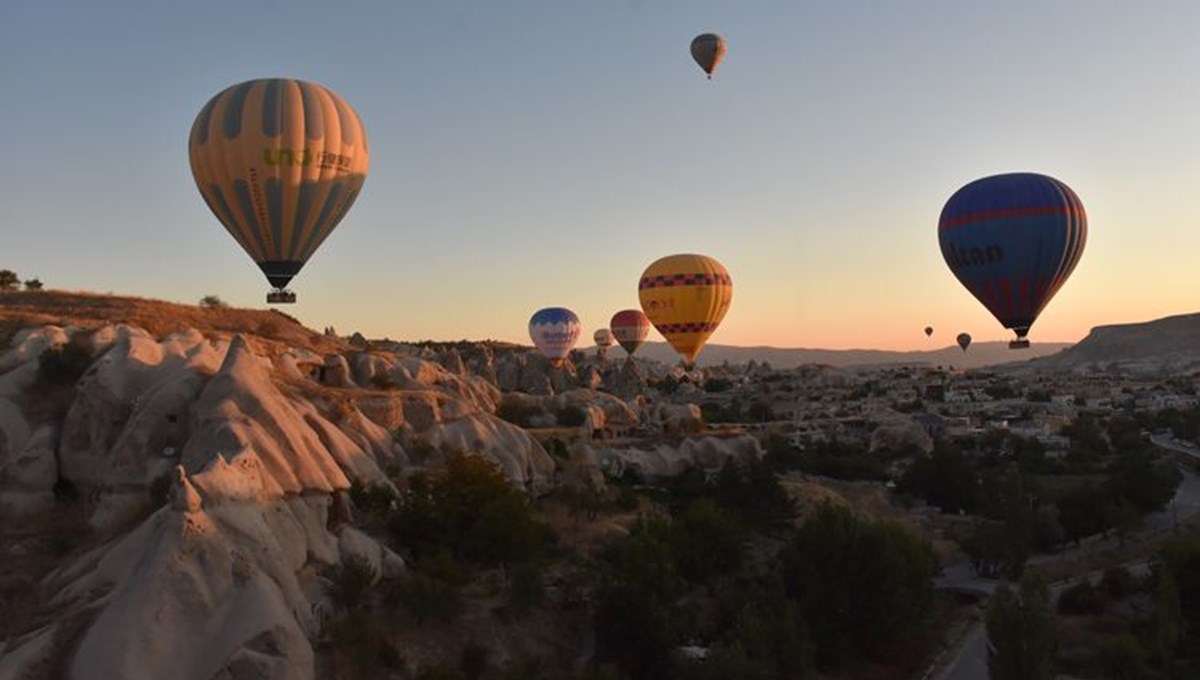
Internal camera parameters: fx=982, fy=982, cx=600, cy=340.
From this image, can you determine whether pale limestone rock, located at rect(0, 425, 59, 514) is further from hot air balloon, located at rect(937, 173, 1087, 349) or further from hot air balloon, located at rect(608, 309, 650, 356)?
hot air balloon, located at rect(608, 309, 650, 356)

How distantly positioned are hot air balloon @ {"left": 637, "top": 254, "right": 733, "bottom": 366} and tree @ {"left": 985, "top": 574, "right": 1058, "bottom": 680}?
48614 mm

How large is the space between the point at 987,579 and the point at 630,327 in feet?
263

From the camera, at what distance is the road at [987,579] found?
1147 inches

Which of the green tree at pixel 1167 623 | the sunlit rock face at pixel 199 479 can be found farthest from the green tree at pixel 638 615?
the green tree at pixel 1167 623

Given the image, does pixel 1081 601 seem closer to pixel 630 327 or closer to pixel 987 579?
pixel 987 579

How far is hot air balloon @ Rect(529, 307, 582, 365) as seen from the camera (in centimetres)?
11169

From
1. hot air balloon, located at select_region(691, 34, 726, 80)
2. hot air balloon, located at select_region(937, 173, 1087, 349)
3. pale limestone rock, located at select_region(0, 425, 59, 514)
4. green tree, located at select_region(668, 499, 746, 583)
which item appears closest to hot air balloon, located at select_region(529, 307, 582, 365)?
hot air balloon, located at select_region(691, 34, 726, 80)

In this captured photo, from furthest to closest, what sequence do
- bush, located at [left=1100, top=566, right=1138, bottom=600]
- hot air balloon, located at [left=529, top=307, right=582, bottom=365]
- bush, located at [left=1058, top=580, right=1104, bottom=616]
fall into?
hot air balloon, located at [left=529, top=307, right=582, bottom=365], bush, located at [left=1100, top=566, right=1138, bottom=600], bush, located at [left=1058, top=580, right=1104, bottom=616]

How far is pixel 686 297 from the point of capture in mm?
72938

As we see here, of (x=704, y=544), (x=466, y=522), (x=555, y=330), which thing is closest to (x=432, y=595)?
(x=466, y=522)

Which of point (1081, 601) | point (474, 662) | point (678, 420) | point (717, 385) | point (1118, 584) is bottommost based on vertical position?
point (1081, 601)

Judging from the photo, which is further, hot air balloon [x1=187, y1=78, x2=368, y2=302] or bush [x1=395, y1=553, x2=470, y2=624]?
hot air balloon [x1=187, y1=78, x2=368, y2=302]

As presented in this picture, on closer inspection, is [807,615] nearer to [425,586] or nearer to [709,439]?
[425,586]

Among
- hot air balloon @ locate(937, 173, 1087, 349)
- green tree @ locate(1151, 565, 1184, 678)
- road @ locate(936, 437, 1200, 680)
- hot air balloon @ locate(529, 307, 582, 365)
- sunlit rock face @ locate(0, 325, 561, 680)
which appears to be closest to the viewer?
sunlit rock face @ locate(0, 325, 561, 680)
